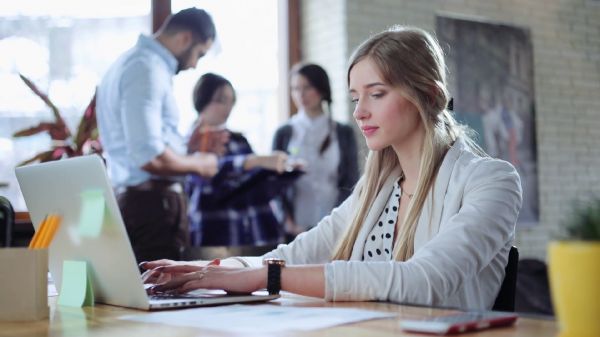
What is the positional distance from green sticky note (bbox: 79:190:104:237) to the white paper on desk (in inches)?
7.4

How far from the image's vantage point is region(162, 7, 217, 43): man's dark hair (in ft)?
11.8

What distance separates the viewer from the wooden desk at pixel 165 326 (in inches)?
40.9

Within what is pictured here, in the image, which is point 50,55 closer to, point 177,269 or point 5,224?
point 177,269

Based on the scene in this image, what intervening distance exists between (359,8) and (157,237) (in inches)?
104

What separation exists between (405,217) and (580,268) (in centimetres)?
113

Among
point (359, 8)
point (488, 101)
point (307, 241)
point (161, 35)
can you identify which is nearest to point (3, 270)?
point (307, 241)

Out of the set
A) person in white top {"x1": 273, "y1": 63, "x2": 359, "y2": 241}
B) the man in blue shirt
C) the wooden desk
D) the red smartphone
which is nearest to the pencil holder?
the wooden desk

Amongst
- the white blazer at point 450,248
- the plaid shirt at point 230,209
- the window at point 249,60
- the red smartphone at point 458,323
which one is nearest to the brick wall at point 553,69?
the window at point 249,60

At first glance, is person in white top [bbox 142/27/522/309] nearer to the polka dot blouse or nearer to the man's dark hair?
the polka dot blouse

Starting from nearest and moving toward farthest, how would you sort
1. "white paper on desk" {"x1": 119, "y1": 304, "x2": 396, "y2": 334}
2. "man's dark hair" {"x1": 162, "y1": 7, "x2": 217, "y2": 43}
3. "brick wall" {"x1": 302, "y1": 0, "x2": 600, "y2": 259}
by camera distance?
1. "white paper on desk" {"x1": 119, "y1": 304, "x2": 396, "y2": 334}
2. "man's dark hair" {"x1": 162, "y1": 7, "x2": 217, "y2": 43}
3. "brick wall" {"x1": 302, "y1": 0, "x2": 600, "y2": 259}

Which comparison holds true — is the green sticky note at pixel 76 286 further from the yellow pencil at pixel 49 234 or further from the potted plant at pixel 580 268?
the potted plant at pixel 580 268

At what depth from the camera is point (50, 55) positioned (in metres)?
4.63

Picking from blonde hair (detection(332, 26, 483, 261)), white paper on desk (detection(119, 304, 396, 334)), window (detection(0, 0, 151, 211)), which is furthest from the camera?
window (detection(0, 0, 151, 211))

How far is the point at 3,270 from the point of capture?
130 cm
